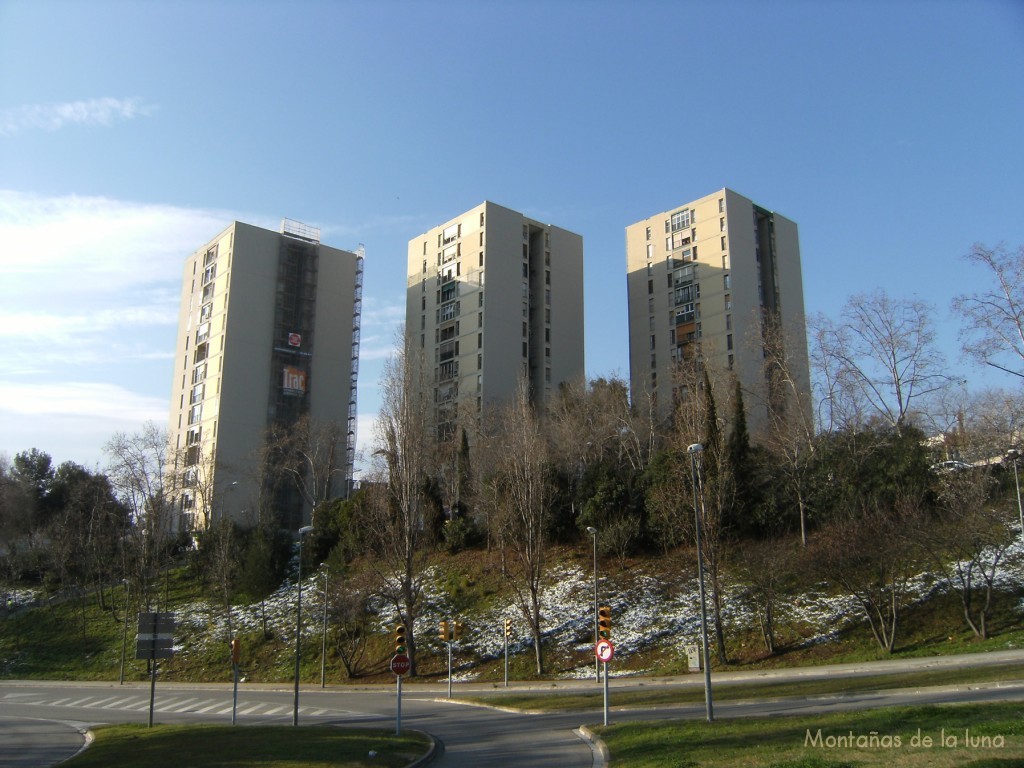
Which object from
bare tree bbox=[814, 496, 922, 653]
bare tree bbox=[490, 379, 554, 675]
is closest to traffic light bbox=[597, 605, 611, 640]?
bare tree bbox=[814, 496, 922, 653]

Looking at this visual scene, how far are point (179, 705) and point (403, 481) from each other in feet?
52.6

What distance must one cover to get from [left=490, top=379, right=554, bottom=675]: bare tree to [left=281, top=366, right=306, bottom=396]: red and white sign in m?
40.2

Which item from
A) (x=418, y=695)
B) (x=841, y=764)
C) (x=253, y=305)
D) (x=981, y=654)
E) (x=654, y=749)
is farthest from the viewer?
(x=253, y=305)

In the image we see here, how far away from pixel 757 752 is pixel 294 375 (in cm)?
7733

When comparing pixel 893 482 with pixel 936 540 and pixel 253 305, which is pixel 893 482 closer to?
pixel 936 540

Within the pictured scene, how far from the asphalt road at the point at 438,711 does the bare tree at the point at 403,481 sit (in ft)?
21.4

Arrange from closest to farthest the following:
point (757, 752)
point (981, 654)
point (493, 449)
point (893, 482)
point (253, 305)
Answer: point (757, 752)
point (981, 654)
point (893, 482)
point (493, 449)
point (253, 305)

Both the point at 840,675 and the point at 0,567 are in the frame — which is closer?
the point at 840,675

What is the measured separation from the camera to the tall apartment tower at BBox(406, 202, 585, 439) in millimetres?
85625

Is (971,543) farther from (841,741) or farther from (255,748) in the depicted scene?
(255,748)

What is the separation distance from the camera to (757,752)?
14086mm

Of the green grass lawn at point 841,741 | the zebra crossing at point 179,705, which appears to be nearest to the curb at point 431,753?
the green grass lawn at point 841,741

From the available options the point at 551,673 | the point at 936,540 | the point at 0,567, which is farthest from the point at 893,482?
the point at 0,567

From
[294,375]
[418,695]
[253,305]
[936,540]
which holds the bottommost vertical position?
[418,695]
